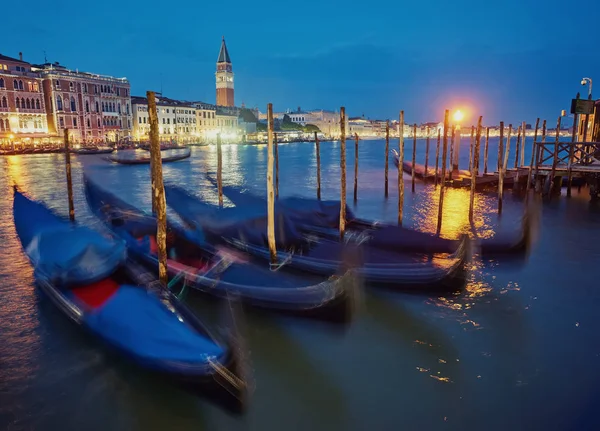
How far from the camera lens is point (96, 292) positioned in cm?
541

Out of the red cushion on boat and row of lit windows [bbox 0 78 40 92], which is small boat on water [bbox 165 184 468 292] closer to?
the red cushion on boat

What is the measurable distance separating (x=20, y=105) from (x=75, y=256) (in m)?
38.3

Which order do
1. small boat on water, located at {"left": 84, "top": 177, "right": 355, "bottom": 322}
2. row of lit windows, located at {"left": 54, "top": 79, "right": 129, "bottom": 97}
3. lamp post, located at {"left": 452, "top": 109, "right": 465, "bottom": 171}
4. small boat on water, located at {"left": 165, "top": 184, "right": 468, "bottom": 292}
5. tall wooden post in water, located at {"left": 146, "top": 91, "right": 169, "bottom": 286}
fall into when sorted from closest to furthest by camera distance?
small boat on water, located at {"left": 84, "top": 177, "right": 355, "bottom": 322} → tall wooden post in water, located at {"left": 146, "top": 91, "right": 169, "bottom": 286} → small boat on water, located at {"left": 165, "top": 184, "right": 468, "bottom": 292} → lamp post, located at {"left": 452, "top": 109, "right": 465, "bottom": 171} → row of lit windows, located at {"left": 54, "top": 79, "right": 129, "bottom": 97}

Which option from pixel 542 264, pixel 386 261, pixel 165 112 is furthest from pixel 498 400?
pixel 165 112

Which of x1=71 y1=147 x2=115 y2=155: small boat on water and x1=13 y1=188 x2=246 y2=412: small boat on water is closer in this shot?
x1=13 y1=188 x2=246 y2=412: small boat on water

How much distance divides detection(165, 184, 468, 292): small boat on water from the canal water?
0.86 feet

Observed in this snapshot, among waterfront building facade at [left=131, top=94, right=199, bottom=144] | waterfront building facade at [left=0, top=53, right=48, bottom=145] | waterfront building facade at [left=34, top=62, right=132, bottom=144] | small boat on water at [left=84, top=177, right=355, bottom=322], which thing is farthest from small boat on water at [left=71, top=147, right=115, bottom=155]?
small boat on water at [left=84, top=177, right=355, bottom=322]

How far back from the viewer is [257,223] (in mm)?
7441

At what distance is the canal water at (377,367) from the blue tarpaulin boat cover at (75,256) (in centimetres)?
54

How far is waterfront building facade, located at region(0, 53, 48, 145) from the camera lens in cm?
3531

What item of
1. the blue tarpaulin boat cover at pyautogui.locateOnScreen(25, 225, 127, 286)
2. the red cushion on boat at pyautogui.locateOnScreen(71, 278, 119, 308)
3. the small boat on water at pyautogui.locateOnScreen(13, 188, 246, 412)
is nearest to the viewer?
the small boat on water at pyautogui.locateOnScreen(13, 188, 246, 412)

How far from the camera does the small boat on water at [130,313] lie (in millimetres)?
3691

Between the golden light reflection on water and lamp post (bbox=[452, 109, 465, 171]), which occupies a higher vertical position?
lamp post (bbox=[452, 109, 465, 171])

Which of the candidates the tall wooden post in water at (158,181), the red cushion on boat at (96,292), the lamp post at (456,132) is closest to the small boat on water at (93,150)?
the lamp post at (456,132)
